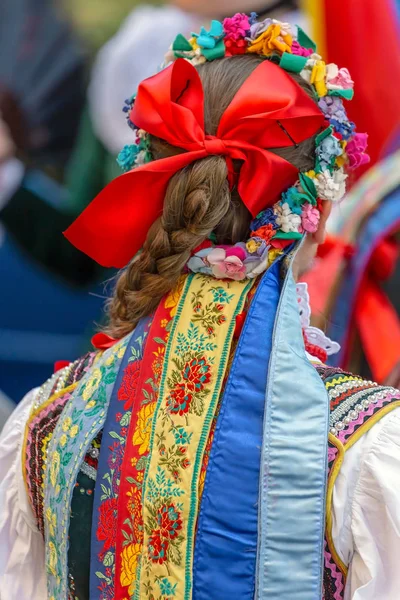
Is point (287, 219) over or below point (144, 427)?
over

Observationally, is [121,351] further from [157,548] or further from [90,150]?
[90,150]

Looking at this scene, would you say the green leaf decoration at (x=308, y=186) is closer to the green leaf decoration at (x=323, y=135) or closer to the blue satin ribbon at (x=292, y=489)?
the green leaf decoration at (x=323, y=135)

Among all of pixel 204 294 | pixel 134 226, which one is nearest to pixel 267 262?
pixel 204 294

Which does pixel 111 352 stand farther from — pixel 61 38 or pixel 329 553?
pixel 61 38

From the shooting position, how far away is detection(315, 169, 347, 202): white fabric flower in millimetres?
905

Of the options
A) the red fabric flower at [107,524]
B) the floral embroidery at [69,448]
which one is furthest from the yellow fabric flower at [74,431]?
the red fabric flower at [107,524]

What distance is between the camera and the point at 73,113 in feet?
7.62

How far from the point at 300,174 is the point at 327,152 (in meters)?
0.05

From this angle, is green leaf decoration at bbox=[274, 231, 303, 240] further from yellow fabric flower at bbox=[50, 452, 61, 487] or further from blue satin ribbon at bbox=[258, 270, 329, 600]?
yellow fabric flower at bbox=[50, 452, 61, 487]

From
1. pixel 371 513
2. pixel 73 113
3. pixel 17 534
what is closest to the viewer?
pixel 371 513

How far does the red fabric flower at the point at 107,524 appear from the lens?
2.81 feet

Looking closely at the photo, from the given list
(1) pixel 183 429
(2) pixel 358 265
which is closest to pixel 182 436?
(1) pixel 183 429

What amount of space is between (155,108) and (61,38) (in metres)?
1.57

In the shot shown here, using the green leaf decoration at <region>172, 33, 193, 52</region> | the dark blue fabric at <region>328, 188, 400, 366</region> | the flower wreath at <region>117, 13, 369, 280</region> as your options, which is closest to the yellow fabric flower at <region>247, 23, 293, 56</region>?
the flower wreath at <region>117, 13, 369, 280</region>
